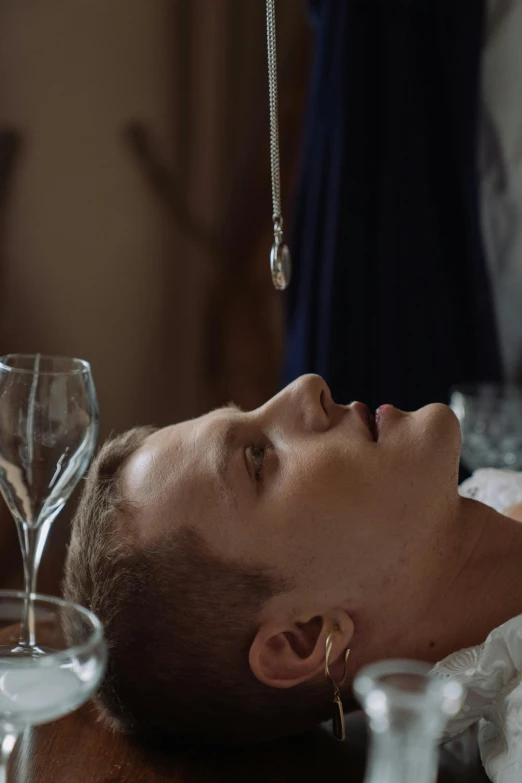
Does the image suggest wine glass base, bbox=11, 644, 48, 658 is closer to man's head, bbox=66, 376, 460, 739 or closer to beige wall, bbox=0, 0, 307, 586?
man's head, bbox=66, 376, 460, 739

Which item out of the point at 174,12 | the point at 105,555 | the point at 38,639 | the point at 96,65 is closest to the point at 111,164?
the point at 96,65

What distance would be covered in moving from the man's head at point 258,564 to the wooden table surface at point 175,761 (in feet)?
Result: 0.15

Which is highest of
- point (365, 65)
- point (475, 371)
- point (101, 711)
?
point (365, 65)

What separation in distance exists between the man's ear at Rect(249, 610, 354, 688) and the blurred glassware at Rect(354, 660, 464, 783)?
0.47m

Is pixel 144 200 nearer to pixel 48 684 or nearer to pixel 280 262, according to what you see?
pixel 280 262

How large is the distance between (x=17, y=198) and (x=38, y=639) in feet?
6.53

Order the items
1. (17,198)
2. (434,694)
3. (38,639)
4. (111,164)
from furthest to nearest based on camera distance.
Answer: (111,164)
(17,198)
(38,639)
(434,694)

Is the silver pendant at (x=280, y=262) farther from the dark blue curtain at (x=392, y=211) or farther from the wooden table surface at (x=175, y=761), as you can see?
the dark blue curtain at (x=392, y=211)

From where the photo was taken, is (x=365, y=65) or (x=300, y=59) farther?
(x=300, y=59)

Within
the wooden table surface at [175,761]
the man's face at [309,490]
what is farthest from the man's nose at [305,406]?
the wooden table surface at [175,761]

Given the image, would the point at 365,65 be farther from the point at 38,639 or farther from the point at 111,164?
the point at 38,639

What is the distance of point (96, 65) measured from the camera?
9.65 feet

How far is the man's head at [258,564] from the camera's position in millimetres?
1353

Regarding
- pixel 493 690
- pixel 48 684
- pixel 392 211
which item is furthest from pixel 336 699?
pixel 392 211
